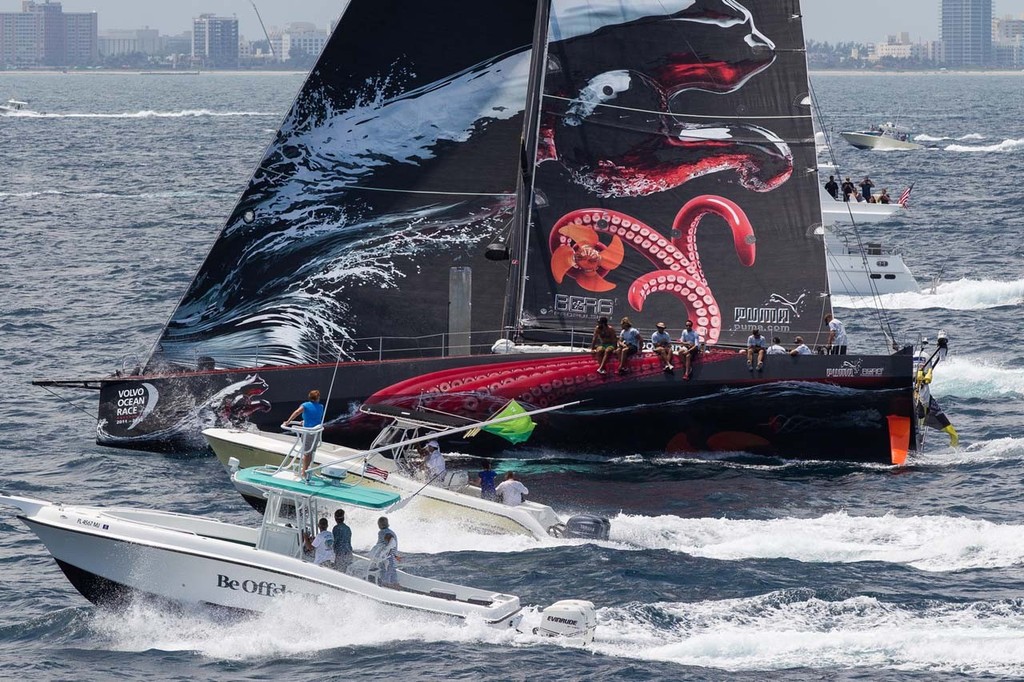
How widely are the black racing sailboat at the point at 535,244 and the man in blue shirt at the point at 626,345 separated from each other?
0.81ft

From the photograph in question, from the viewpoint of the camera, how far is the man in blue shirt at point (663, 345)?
126 ft

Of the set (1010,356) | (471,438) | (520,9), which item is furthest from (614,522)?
(1010,356)

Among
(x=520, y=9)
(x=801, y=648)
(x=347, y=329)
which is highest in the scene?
(x=520, y=9)

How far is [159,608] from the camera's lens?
29.0 meters

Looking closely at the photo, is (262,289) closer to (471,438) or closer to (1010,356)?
(471,438)

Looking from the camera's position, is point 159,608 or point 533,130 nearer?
point 159,608

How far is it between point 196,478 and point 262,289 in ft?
17.7

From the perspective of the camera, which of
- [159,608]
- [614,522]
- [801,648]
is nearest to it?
[801,648]

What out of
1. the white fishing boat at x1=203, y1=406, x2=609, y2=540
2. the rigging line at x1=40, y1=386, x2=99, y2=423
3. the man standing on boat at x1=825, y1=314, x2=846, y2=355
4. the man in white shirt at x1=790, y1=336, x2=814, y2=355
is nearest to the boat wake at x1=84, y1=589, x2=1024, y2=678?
the white fishing boat at x1=203, y1=406, x2=609, y2=540

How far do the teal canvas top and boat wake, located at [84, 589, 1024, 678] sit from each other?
1.86 m

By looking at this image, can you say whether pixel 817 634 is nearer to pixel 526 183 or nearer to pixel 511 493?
pixel 511 493

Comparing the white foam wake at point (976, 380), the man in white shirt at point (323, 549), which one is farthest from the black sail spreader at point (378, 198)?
the white foam wake at point (976, 380)

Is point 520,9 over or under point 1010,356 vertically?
over

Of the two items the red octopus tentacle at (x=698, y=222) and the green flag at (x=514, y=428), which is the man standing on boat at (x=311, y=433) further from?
the red octopus tentacle at (x=698, y=222)
